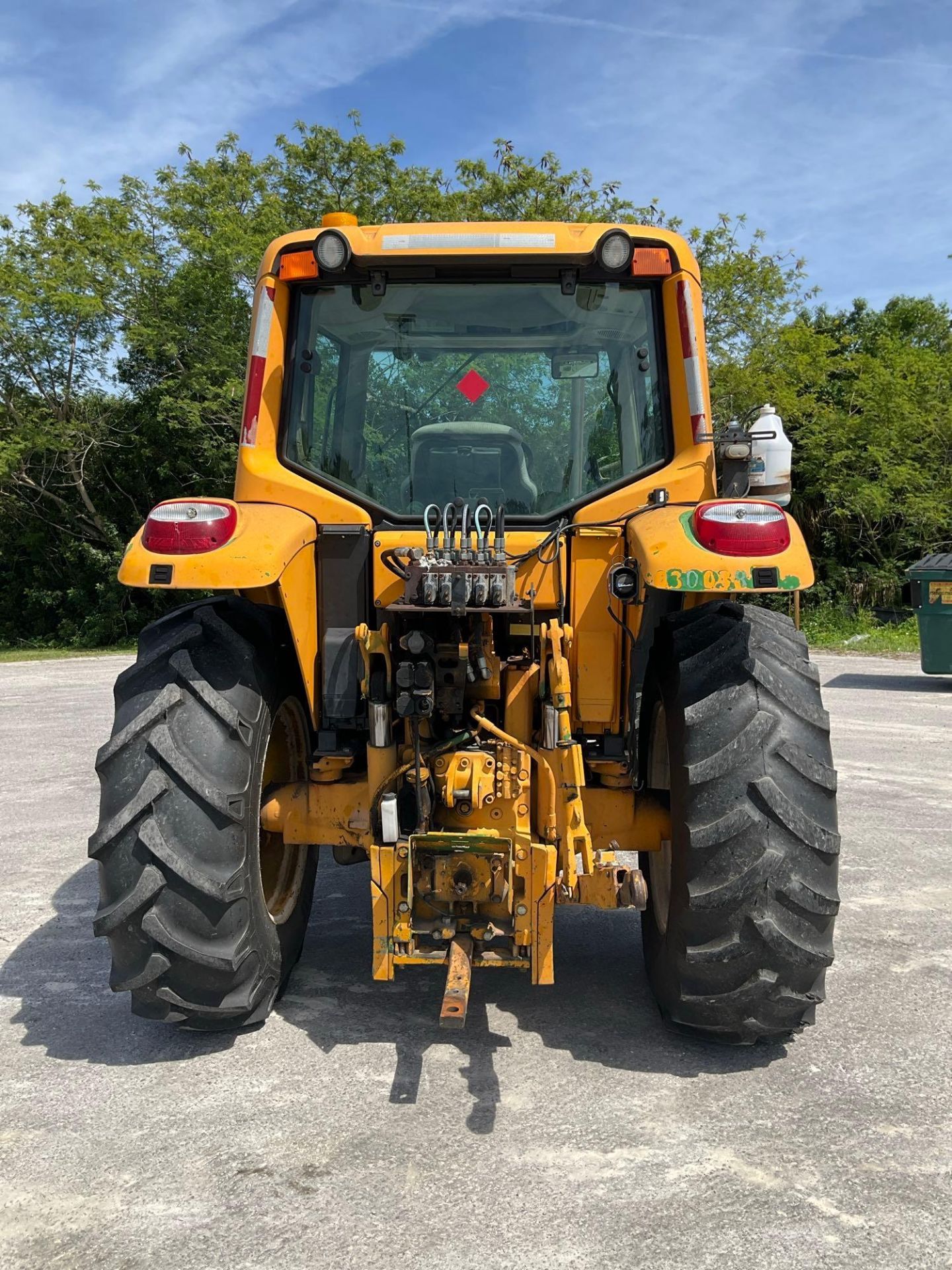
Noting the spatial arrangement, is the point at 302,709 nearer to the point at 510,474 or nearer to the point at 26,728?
the point at 510,474

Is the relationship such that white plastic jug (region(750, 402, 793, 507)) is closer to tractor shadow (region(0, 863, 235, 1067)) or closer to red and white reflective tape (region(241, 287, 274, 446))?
red and white reflective tape (region(241, 287, 274, 446))

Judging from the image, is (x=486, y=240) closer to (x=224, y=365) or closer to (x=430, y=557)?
(x=430, y=557)

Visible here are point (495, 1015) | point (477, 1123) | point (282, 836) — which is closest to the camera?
point (477, 1123)

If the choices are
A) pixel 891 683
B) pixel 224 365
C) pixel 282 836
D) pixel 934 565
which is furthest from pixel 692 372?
pixel 224 365

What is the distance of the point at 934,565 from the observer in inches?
482

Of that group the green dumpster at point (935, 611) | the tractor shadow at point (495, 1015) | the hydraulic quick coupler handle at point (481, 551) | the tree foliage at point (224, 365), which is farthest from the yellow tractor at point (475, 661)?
the tree foliage at point (224, 365)

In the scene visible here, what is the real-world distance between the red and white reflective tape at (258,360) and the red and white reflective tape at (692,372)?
1.43m

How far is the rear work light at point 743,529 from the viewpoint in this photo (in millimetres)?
2947

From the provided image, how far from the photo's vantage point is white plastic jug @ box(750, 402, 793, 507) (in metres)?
3.62

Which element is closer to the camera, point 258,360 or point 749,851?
point 749,851

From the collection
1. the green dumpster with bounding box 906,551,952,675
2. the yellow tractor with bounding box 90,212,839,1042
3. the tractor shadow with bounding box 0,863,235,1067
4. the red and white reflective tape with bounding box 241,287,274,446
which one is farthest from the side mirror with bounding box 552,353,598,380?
the green dumpster with bounding box 906,551,952,675

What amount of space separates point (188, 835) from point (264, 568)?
79 cm

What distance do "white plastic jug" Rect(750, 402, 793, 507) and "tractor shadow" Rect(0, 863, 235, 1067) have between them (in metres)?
2.54

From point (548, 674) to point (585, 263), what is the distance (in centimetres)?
140
